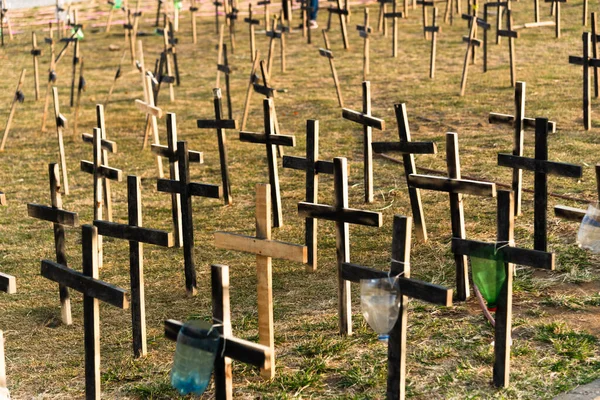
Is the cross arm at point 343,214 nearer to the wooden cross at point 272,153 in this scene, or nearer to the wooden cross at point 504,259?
the wooden cross at point 504,259

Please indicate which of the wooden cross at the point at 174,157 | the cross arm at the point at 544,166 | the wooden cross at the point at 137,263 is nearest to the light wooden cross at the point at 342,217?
the wooden cross at the point at 137,263

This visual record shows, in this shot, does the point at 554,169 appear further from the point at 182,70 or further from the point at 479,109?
the point at 182,70

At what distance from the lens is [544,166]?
7.29 m

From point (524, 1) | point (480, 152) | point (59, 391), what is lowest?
point (59, 391)

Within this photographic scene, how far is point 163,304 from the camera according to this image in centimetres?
765

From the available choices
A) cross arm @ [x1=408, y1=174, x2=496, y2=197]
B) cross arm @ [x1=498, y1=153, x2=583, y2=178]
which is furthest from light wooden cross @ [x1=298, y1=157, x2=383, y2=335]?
cross arm @ [x1=498, y1=153, x2=583, y2=178]

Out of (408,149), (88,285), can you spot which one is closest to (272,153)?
(408,149)

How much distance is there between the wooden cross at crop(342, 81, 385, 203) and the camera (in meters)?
9.38

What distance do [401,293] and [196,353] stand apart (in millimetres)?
1193

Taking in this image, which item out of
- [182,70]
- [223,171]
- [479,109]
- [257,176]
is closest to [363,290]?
[223,171]

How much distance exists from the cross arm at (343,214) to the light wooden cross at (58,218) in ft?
5.97

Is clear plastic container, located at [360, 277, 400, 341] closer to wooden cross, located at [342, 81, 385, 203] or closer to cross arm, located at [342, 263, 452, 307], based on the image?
cross arm, located at [342, 263, 452, 307]

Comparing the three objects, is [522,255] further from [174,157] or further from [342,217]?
[174,157]

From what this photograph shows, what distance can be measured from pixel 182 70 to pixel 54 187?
1305cm
